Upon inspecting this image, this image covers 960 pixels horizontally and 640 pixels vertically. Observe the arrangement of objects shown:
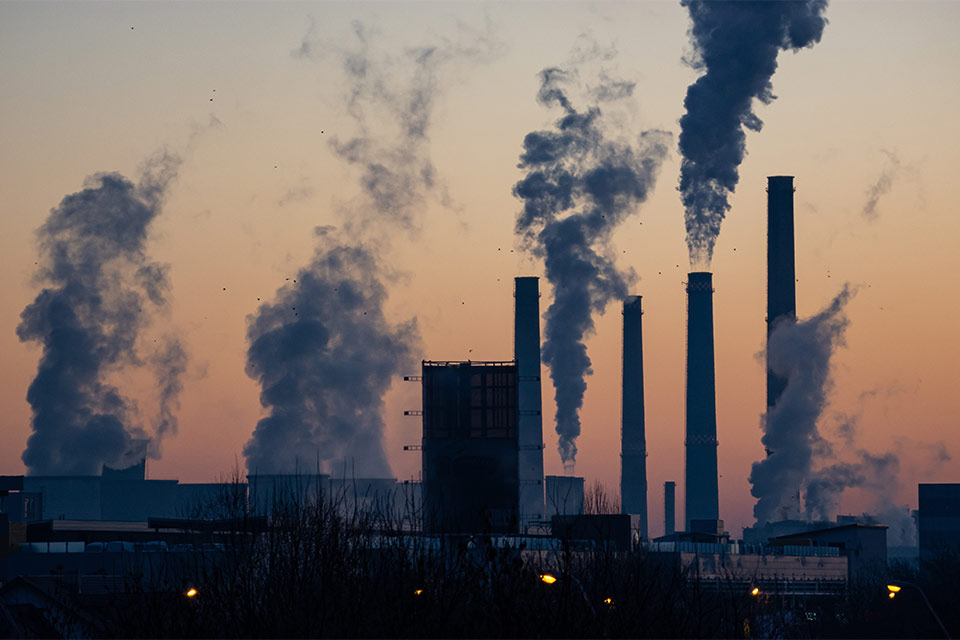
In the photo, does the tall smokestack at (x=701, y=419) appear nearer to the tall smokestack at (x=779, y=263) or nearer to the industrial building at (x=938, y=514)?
the tall smokestack at (x=779, y=263)

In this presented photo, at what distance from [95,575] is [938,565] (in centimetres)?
4249

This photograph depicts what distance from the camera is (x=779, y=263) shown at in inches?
4038

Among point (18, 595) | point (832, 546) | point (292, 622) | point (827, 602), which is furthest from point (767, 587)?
point (292, 622)

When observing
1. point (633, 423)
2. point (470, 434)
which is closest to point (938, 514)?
point (633, 423)

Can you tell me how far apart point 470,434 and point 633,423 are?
5785cm

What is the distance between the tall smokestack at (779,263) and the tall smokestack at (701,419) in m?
15.0

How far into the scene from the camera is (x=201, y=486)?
408 ft

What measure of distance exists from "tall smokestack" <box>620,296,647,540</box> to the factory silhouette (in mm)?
130

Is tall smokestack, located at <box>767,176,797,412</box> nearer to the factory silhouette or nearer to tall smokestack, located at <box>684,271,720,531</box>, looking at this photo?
the factory silhouette

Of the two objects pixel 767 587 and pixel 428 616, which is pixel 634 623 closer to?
pixel 428 616

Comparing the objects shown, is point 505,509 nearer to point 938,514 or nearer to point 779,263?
point 779,263

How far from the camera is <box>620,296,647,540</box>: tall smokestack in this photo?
125 meters

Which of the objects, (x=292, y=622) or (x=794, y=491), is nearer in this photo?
(x=292, y=622)

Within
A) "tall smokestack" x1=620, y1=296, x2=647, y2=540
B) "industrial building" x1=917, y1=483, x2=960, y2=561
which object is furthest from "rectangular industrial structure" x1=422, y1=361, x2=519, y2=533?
"tall smokestack" x1=620, y1=296, x2=647, y2=540
